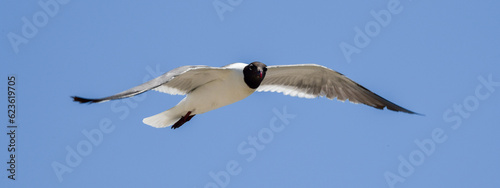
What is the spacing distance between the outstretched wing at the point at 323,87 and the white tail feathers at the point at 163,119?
122 centimetres

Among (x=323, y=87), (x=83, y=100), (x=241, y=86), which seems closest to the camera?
(x=83, y=100)

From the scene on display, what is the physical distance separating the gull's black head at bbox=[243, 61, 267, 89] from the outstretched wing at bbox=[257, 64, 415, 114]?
948 millimetres

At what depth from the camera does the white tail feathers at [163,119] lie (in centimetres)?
830

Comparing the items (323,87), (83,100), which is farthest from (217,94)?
(83,100)

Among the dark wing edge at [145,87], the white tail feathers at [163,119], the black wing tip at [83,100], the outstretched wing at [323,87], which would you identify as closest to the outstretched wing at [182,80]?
the dark wing edge at [145,87]

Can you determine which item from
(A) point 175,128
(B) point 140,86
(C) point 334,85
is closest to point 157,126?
(A) point 175,128

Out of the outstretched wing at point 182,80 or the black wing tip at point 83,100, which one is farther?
the outstretched wing at point 182,80

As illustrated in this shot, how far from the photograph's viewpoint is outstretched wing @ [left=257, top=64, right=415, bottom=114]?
28.9 ft

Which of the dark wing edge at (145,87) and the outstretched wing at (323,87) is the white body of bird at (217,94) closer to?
the dark wing edge at (145,87)

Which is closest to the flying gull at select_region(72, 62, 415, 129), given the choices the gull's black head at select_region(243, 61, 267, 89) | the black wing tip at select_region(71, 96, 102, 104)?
the gull's black head at select_region(243, 61, 267, 89)

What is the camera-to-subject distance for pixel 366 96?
891cm

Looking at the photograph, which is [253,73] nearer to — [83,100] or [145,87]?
[145,87]

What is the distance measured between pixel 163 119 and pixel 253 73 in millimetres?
1358

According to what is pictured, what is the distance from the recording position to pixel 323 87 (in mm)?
8914
